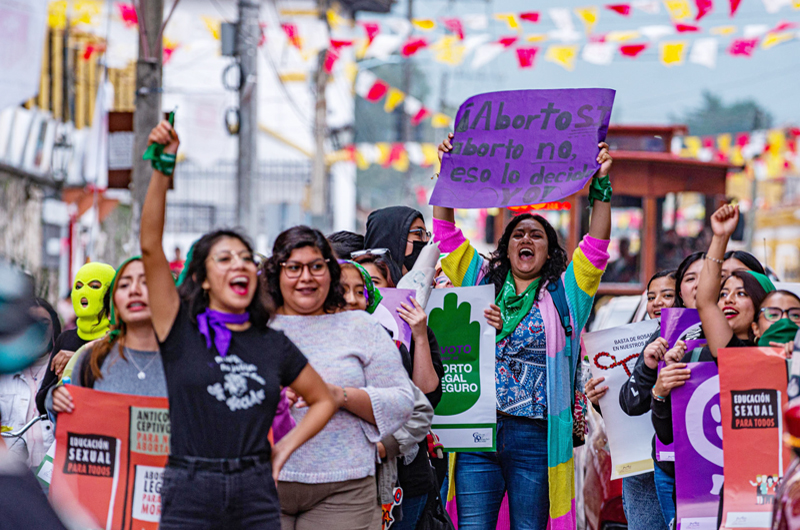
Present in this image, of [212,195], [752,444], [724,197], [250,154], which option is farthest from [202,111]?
[752,444]

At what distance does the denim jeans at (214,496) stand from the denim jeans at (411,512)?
4.61 feet

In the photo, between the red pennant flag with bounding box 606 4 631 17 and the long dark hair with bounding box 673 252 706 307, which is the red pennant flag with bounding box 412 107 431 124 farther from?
the long dark hair with bounding box 673 252 706 307

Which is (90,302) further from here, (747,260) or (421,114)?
(421,114)

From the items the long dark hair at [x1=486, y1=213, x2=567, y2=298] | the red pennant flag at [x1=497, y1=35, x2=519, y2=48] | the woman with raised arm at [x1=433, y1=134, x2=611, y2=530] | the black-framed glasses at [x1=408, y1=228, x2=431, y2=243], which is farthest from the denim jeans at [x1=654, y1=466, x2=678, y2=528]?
the red pennant flag at [x1=497, y1=35, x2=519, y2=48]

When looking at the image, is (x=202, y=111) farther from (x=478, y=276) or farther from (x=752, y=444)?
(x=752, y=444)

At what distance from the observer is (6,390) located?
5230mm

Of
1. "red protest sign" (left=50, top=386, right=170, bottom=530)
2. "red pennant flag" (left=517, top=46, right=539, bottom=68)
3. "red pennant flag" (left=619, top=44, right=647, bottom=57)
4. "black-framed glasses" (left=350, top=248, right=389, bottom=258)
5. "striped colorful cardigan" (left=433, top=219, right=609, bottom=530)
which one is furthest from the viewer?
"red pennant flag" (left=517, top=46, right=539, bottom=68)

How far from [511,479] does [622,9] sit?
11435mm

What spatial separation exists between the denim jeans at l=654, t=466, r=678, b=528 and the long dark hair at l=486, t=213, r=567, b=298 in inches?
43.0

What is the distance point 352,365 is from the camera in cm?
403

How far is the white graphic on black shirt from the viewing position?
134 inches

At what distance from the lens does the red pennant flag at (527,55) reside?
56.2 feet

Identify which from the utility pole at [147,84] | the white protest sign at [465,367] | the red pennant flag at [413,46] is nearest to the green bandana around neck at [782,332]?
the white protest sign at [465,367]

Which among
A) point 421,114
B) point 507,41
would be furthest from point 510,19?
point 421,114
